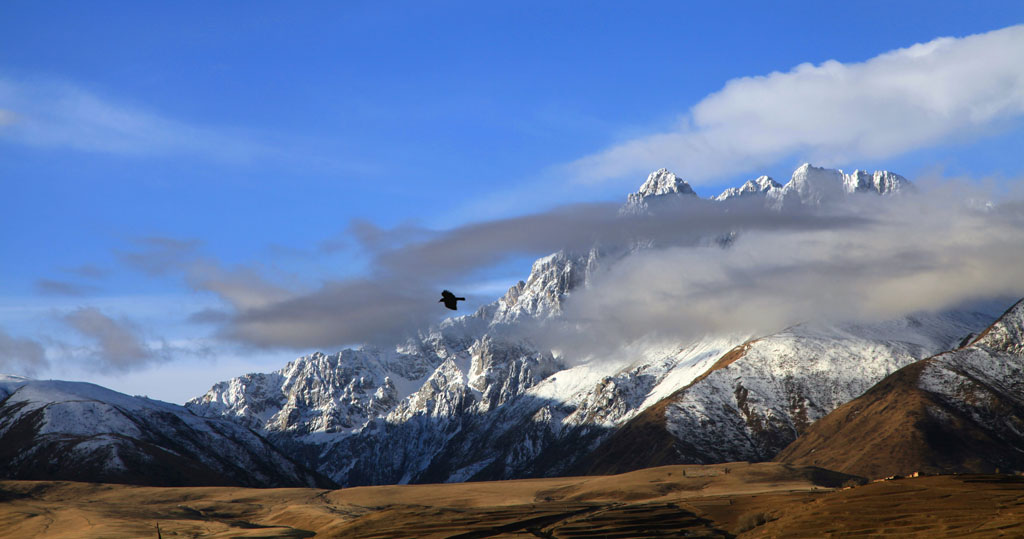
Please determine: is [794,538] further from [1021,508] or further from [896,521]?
[1021,508]

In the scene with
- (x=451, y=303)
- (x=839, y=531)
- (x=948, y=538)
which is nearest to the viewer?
(x=451, y=303)

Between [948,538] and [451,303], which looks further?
[948,538]

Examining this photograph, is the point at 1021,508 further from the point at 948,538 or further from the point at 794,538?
the point at 794,538

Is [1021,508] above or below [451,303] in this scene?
below

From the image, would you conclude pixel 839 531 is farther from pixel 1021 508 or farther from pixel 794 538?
pixel 1021 508

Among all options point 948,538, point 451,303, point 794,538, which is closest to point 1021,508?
point 948,538

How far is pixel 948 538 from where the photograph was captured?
174m

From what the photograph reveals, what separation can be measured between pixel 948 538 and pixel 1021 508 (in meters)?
19.7

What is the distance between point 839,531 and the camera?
7613 inches

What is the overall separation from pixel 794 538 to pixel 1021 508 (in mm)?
37226

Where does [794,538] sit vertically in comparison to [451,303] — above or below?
below

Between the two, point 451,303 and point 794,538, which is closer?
point 451,303

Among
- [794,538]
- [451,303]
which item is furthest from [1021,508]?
[451,303]

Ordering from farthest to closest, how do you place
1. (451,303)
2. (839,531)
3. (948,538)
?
(839,531) < (948,538) < (451,303)
